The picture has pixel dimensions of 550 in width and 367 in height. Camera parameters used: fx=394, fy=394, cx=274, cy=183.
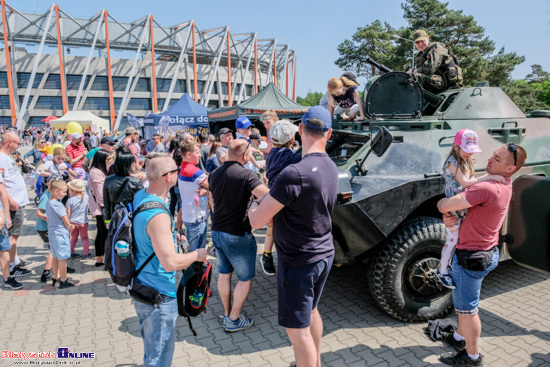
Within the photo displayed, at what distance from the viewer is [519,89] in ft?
87.3

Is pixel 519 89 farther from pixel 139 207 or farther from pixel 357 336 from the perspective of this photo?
pixel 139 207

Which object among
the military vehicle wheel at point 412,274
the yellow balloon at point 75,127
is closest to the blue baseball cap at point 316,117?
the military vehicle wheel at point 412,274

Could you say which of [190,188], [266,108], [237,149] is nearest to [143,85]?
[266,108]

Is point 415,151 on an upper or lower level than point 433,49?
lower

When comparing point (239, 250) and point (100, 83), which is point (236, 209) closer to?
point (239, 250)

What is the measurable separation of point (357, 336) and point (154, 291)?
6.99ft

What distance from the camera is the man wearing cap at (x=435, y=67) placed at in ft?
17.8

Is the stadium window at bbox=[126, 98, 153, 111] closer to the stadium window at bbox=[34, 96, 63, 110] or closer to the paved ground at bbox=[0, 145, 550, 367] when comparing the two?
the stadium window at bbox=[34, 96, 63, 110]

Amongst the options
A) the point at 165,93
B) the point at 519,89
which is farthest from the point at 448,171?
the point at 165,93

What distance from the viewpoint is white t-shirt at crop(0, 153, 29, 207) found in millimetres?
4996

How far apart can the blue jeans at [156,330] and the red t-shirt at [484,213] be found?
2205mm

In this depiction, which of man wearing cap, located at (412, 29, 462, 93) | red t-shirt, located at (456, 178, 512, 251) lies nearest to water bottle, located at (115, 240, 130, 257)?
red t-shirt, located at (456, 178, 512, 251)

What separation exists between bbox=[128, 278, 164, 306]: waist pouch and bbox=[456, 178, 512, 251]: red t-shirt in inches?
87.7

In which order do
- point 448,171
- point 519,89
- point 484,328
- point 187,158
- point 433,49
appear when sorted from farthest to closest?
point 519,89
point 433,49
point 187,158
point 484,328
point 448,171
